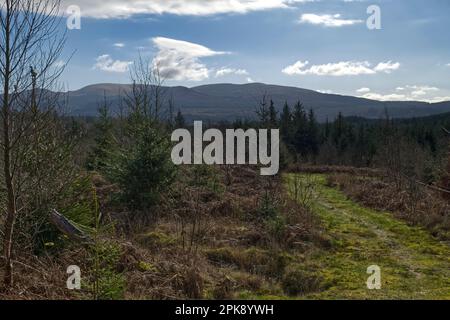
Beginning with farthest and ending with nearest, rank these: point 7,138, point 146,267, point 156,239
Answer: point 156,239, point 146,267, point 7,138

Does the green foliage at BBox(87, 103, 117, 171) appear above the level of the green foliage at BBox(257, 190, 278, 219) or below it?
above

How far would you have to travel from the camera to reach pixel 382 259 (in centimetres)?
880

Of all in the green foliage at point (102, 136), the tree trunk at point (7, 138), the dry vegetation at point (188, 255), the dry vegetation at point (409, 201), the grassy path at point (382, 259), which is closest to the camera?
the tree trunk at point (7, 138)

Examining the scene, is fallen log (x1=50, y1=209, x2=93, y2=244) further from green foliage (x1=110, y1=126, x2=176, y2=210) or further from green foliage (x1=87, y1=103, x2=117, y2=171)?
green foliage (x1=87, y1=103, x2=117, y2=171)

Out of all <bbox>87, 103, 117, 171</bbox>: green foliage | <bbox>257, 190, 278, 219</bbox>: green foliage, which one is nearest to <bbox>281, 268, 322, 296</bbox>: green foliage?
<bbox>257, 190, 278, 219</bbox>: green foliage

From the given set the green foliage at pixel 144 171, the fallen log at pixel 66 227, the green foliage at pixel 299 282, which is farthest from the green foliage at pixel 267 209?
the fallen log at pixel 66 227

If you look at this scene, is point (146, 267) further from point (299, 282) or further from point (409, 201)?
point (409, 201)

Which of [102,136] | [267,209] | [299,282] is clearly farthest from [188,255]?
[102,136]

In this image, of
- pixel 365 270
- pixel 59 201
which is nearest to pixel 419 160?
pixel 365 270

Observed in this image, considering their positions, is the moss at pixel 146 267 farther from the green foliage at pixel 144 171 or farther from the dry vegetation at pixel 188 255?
the green foliage at pixel 144 171

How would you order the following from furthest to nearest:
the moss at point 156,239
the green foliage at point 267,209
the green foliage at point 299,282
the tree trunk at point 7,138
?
the green foliage at point 267,209
the moss at point 156,239
the green foliage at point 299,282
the tree trunk at point 7,138

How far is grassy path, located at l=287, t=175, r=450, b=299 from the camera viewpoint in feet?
22.7

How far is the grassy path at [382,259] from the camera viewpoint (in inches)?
272
